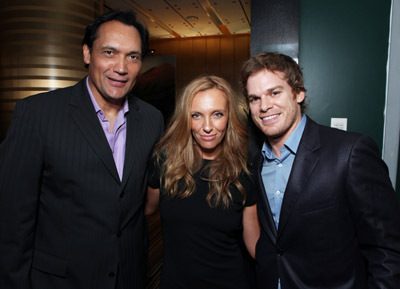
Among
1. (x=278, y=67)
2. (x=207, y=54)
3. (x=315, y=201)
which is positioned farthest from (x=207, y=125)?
(x=207, y=54)

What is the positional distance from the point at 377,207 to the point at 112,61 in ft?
5.11

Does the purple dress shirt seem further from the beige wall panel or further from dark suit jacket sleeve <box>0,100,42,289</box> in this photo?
the beige wall panel

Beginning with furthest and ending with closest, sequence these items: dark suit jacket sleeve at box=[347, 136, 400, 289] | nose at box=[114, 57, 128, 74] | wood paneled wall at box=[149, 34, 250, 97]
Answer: wood paneled wall at box=[149, 34, 250, 97]
nose at box=[114, 57, 128, 74]
dark suit jacket sleeve at box=[347, 136, 400, 289]

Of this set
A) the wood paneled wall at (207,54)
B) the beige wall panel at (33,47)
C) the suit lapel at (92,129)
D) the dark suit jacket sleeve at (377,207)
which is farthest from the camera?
the wood paneled wall at (207,54)

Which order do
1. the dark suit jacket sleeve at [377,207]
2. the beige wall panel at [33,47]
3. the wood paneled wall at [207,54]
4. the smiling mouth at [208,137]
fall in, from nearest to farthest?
1. the dark suit jacket sleeve at [377,207]
2. the smiling mouth at [208,137]
3. the beige wall panel at [33,47]
4. the wood paneled wall at [207,54]

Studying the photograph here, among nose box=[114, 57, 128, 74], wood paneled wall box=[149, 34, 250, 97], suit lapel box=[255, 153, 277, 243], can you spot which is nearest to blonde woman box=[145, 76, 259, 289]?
suit lapel box=[255, 153, 277, 243]

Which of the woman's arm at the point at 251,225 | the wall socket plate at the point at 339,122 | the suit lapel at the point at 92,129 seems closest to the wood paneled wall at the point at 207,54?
the wall socket plate at the point at 339,122

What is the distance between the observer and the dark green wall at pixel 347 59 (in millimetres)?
1998

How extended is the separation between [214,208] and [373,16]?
180 cm

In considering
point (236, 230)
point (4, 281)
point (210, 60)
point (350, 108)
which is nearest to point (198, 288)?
point (236, 230)

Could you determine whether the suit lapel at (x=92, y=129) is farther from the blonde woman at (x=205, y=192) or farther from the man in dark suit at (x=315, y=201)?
the man in dark suit at (x=315, y=201)

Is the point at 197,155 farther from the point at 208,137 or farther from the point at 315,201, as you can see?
the point at 315,201

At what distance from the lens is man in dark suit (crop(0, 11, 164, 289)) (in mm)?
1354

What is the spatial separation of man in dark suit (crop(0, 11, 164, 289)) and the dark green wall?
53.1 inches
